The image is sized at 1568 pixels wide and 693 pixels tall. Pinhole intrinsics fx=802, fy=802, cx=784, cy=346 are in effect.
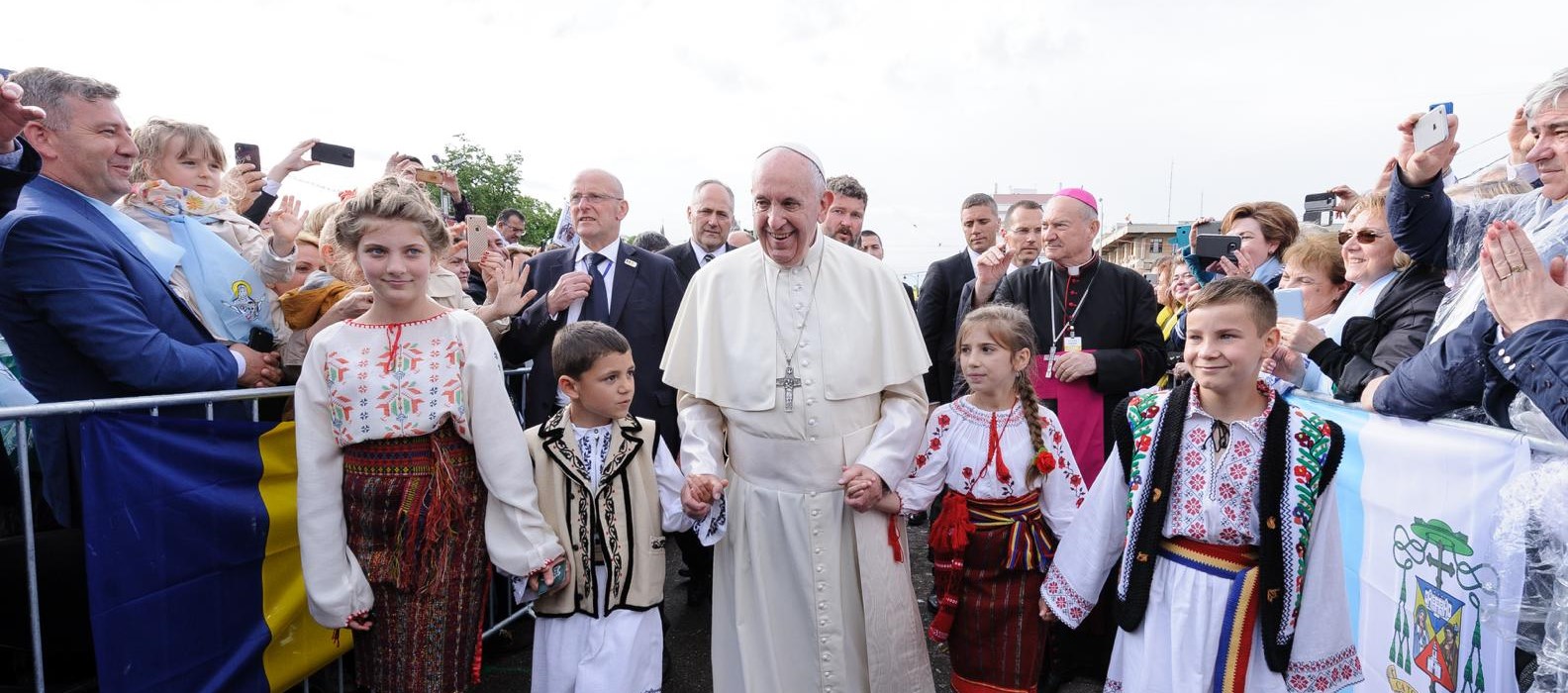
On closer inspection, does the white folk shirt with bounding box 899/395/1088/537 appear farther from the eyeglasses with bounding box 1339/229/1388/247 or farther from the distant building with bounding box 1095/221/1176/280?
the distant building with bounding box 1095/221/1176/280

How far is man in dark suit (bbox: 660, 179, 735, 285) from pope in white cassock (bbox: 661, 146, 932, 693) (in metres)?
2.68

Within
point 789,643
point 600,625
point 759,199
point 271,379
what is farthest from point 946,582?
point 271,379

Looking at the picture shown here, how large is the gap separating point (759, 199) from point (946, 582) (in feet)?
5.39

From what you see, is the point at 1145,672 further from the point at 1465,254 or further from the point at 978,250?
the point at 978,250

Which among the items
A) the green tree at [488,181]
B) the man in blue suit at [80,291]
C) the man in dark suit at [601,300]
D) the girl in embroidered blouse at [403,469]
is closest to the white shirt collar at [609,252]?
the man in dark suit at [601,300]

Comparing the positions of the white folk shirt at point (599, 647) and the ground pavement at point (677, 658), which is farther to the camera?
the ground pavement at point (677, 658)

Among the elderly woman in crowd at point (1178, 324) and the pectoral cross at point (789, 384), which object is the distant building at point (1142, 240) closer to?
the elderly woman in crowd at point (1178, 324)

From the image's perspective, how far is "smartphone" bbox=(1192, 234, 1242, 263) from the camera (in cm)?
434

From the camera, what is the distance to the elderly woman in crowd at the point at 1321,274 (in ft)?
12.9

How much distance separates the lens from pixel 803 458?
2906mm

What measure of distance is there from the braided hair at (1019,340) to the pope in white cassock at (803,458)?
348 millimetres

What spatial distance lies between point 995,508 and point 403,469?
7.00ft

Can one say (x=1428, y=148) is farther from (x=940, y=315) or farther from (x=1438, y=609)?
(x=940, y=315)

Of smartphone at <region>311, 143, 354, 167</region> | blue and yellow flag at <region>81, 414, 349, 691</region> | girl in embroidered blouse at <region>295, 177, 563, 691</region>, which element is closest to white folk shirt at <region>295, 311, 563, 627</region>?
girl in embroidered blouse at <region>295, 177, 563, 691</region>
